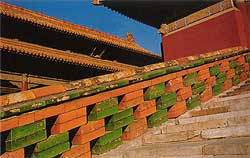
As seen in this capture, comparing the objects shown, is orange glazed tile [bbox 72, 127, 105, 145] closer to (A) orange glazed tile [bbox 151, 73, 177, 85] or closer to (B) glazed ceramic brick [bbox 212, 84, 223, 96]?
(A) orange glazed tile [bbox 151, 73, 177, 85]

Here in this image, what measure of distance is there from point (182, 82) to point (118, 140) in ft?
4.42

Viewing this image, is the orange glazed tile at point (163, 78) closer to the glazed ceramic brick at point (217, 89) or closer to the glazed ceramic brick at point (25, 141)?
the glazed ceramic brick at point (217, 89)

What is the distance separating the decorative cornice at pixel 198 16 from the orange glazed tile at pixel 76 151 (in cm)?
745

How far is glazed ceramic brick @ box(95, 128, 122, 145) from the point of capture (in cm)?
269

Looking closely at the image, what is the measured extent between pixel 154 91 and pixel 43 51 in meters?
9.78

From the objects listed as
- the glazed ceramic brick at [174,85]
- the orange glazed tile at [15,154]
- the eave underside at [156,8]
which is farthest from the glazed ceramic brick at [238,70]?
the eave underside at [156,8]

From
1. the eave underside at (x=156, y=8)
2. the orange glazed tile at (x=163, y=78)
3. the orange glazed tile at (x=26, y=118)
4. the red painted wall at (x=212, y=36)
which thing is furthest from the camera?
the eave underside at (x=156, y=8)

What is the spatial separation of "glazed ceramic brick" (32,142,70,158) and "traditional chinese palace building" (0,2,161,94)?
26.1 ft

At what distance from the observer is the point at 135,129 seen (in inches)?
120

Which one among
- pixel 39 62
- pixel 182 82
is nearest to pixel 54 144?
pixel 182 82

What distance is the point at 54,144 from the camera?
89.7 inches

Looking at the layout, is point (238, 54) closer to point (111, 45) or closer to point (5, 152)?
point (5, 152)

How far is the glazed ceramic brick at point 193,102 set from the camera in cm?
382

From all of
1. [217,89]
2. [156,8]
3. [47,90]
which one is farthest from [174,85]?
[156,8]
